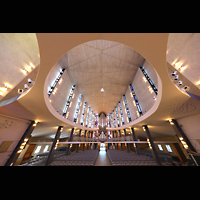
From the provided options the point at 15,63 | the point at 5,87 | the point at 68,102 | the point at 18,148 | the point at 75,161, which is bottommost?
the point at 75,161

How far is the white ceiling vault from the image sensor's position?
11734 millimetres

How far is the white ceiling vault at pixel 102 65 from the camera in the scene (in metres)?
11.7

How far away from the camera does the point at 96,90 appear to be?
20.5 metres

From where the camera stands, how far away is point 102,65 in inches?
563

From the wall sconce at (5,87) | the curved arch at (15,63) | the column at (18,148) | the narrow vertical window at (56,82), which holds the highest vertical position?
the narrow vertical window at (56,82)

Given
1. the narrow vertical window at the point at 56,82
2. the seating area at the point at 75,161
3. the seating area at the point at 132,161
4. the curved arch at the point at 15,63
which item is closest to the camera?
the curved arch at the point at 15,63

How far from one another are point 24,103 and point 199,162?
14338 millimetres

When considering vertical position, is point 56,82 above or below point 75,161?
above

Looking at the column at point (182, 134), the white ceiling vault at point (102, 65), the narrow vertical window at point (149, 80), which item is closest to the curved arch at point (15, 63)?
the white ceiling vault at point (102, 65)

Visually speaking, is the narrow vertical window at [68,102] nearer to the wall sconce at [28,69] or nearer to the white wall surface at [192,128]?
the wall sconce at [28,69]

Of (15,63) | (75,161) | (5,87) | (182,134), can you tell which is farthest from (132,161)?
(15,63)

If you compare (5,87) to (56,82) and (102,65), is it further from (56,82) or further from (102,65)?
(102,65)

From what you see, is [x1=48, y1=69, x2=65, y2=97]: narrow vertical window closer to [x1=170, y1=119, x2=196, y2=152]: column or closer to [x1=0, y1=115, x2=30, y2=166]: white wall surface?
[x1=0, y1=115, x2=30, y2=166]: white wall surface
